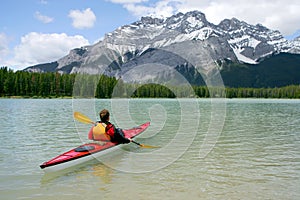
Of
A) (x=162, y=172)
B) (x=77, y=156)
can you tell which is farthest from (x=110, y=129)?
(x=162, y=172)

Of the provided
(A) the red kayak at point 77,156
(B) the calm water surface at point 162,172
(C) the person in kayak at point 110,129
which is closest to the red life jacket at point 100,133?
(C) the person in kayak at point 110,129

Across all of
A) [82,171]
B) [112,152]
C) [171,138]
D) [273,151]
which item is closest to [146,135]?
[171,138]

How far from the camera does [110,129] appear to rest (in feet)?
44.1

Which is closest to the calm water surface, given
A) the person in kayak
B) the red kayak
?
the red kayak

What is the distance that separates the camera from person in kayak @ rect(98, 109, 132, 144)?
520 inches

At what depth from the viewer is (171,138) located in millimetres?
20375

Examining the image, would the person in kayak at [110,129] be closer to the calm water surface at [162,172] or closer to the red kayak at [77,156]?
the red kayak at [77,156]

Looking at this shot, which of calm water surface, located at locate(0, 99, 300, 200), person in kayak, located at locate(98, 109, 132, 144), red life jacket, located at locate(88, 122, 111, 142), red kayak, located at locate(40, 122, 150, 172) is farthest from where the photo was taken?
red life jacket, located at locate(88, 122, 111, 142)

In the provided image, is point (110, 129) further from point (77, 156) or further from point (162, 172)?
point (162, 172)

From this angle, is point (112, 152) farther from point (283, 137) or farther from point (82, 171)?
point (283, 137)

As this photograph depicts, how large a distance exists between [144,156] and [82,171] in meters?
3.81

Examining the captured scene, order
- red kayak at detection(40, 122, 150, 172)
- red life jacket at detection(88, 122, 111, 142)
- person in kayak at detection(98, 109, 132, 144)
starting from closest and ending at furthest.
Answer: red kayak at detection(40, 122, 150, 172)
person in kayak at detection(98, 109, 132, 144)
red life jacket at detection(88, 122, 111, 142)

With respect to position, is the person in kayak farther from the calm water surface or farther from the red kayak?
the calm water surface

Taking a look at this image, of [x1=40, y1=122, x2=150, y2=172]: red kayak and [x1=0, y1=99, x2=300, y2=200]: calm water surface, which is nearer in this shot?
[x1=0, y1=99, x2=300, y2=200]: calm water surface
